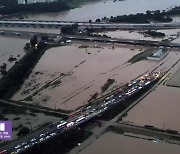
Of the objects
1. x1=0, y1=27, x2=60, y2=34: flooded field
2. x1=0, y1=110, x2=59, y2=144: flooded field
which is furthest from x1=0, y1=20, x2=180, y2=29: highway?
x1=0, y1=110, x2=59, y2=144: flooded field

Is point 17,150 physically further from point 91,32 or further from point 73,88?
point 91,32

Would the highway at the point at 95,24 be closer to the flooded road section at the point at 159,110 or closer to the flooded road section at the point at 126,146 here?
Result: the flooded road section at the point at 159,110

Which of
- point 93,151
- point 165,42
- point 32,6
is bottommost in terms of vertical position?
point 93,151

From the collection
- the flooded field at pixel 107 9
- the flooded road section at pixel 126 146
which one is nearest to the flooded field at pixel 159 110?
the flooded road section at pixel 126 146

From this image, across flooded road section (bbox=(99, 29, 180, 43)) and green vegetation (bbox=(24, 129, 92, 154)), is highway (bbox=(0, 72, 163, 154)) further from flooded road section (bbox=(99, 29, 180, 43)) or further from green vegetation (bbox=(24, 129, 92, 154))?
flooded road section (bbox=(99, 29, 180, 43))

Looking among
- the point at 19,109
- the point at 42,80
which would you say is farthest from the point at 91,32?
the point at 19,109
